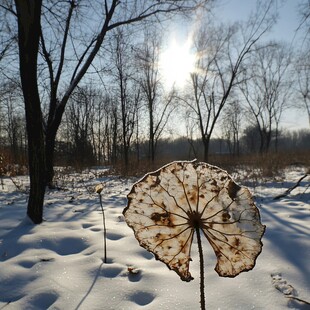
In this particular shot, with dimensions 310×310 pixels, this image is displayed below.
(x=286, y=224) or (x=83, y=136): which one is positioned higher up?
(x=83, y=136)

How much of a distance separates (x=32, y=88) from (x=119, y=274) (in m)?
2.33

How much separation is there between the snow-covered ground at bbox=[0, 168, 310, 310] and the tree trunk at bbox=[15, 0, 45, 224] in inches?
14.7

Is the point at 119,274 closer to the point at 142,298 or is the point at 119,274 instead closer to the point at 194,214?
the point at 142,298

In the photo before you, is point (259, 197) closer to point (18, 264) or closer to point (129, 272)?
point (129, 272)

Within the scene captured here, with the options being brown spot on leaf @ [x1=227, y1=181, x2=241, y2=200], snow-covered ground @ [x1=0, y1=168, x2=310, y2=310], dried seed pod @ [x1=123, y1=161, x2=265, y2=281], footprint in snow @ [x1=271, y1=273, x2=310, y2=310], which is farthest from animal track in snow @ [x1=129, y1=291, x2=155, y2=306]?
brown spot on leaf @ [x1=227, y1=181, x2=241, y2=200]

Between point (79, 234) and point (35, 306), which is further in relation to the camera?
point (79, 234)

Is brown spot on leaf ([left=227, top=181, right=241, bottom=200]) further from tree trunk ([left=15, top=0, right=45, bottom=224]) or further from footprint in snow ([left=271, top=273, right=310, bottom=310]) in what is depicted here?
tree trunk ([left=15, top=0, right=45, bottom=224])

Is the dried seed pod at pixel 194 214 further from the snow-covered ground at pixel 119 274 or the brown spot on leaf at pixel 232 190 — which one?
the snow-covered ground at pixel 119 274

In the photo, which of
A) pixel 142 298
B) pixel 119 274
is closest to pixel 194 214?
pixel 142 298

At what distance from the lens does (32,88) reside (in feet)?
10.7

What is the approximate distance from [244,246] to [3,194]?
6.04 m

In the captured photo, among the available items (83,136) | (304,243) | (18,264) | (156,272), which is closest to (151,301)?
(156,272)

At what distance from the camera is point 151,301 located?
1.63 m

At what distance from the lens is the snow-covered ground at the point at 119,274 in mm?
1606
